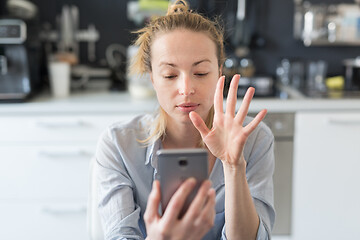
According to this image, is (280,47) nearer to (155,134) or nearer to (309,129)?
(309,129)

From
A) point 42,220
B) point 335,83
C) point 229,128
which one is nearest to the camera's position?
point 229,128

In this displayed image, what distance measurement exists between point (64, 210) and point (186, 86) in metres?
1.45

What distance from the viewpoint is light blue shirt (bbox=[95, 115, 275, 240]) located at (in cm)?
125

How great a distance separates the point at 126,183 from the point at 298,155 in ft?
4.39

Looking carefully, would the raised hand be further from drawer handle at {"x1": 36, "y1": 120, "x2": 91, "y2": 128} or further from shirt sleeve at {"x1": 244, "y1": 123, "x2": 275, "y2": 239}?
drawer handle at {"x1": 36, "y1": 120, "x2": 91, "y2": 128}

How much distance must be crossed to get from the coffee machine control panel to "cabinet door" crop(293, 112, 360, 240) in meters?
1.42

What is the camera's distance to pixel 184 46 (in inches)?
49.4

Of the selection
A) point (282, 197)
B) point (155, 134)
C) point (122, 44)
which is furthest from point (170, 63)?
point (122, 44)

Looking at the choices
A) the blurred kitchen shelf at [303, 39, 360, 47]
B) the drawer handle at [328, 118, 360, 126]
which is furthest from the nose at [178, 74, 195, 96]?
the blurred kitchen shelf at [303, 39, 360, 47]

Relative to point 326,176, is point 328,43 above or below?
above

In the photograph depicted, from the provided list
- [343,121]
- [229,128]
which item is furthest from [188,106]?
[343,121]

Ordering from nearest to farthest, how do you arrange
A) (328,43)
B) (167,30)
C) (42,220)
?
(167,30) → (42,220) → (328,43)

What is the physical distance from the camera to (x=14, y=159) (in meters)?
2.39

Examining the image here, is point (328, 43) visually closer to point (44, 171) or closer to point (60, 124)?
point (60, 124)
